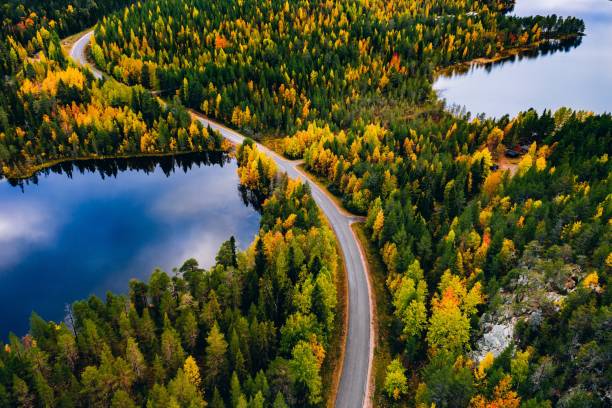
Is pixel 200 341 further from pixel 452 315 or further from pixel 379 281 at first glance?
pixel 452 315

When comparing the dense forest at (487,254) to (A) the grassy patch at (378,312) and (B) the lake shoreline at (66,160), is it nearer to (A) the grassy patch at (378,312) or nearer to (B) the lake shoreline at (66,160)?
(A) the grassy patch at (378,312)

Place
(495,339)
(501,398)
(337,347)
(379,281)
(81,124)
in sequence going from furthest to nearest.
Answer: (81,124) → (379,281) → (337,347) → (495,339) → (501,398)

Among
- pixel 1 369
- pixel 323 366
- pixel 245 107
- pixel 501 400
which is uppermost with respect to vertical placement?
pixel 245 107

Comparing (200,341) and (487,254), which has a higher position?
(487,254)

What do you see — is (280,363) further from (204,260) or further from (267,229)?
(204,260)

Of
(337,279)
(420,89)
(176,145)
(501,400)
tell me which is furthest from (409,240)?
(420,89)

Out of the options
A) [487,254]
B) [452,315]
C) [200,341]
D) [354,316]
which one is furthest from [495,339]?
[200,341]

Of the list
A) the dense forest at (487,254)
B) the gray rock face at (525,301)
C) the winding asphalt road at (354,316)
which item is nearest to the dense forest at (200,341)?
the winding asphalt road at (354,316)

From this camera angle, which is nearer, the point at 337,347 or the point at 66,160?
the point at 337,347
